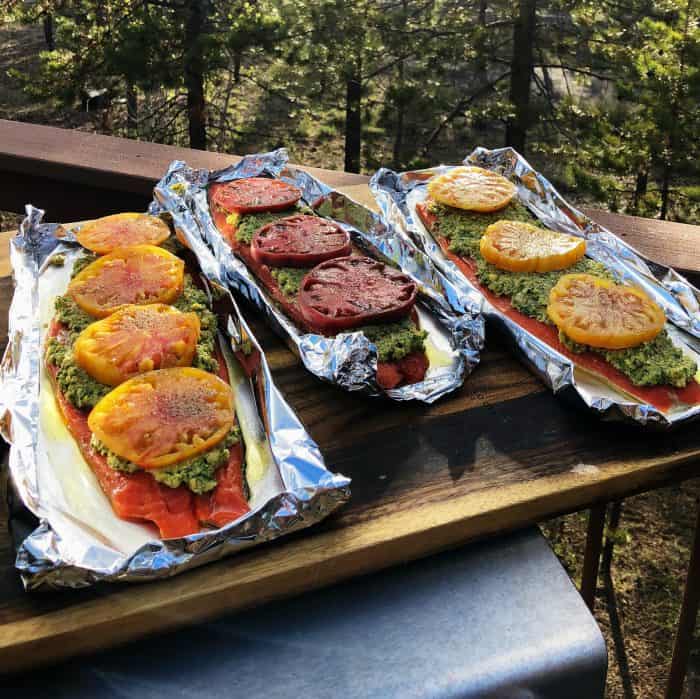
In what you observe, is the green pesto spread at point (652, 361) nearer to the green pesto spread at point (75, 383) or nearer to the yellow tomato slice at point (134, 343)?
the yellow tomato slice at point (134, 343)

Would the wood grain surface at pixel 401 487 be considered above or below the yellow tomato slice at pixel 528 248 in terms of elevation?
below

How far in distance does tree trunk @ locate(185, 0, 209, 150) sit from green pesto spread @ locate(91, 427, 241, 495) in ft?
21.9

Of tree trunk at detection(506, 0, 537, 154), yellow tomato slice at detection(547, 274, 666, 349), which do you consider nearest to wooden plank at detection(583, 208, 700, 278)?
yellow tomato slice at detection(547, 274, 666, 349)

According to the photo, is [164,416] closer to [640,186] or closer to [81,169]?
[81,169]

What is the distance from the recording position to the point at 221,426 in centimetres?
233

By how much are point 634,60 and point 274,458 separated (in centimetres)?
556

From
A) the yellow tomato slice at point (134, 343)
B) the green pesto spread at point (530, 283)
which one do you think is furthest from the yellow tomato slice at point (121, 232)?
the green pesto spread at point (530, 283)

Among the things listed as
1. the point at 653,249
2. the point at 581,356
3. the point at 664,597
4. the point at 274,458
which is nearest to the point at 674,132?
the point at 653,249

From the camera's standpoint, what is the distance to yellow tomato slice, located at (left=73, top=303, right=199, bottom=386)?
99.4 inches

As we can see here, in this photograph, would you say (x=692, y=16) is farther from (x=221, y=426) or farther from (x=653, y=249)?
(x=221, y=426)

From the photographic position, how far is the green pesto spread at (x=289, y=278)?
124 inches

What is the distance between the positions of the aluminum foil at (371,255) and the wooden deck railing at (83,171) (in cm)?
21

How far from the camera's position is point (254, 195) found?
12.4 feet

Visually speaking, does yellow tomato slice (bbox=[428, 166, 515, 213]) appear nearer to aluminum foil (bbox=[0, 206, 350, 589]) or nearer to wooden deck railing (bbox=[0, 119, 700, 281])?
wooden deck railing (bbox=[0, 119, 700, 281])
